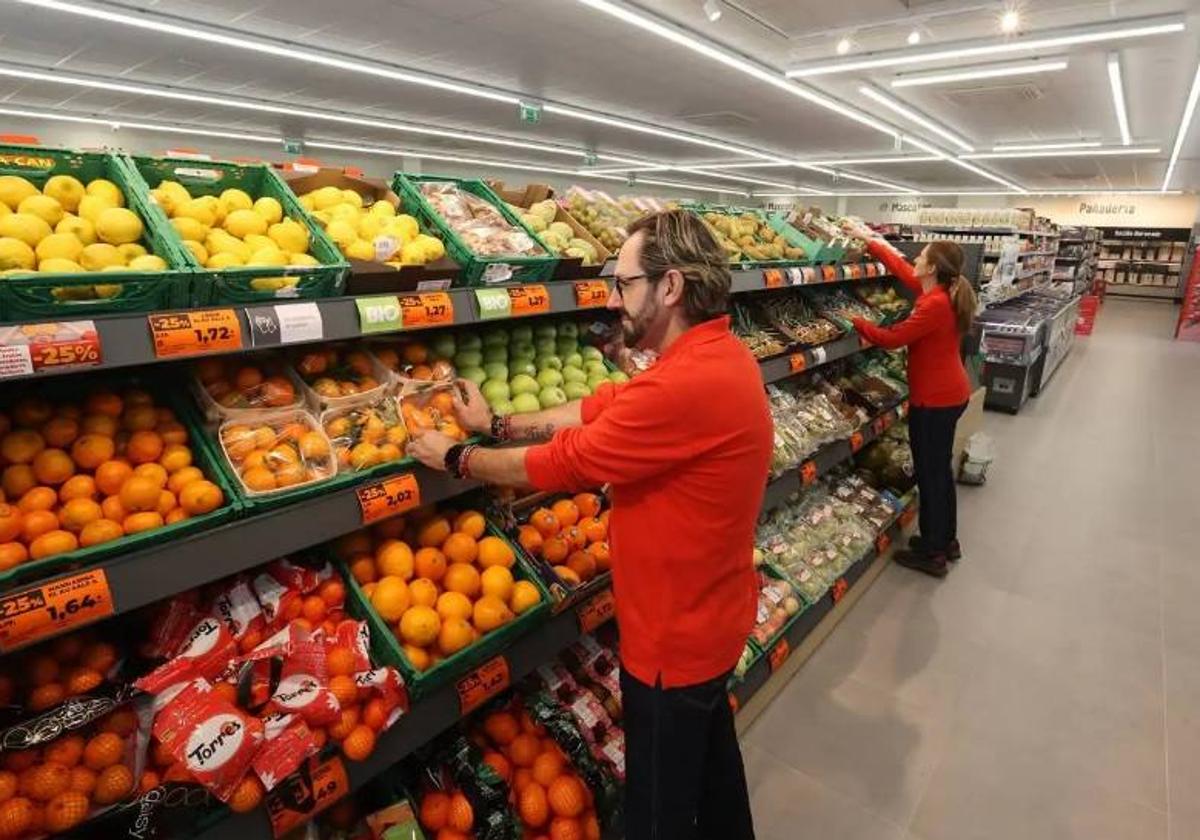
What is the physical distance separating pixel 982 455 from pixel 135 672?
5.46 meters

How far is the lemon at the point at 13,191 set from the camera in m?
1.35

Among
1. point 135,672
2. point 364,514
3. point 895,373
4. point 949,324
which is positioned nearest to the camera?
point 135,672

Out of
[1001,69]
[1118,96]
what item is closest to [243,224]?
[1001,69]

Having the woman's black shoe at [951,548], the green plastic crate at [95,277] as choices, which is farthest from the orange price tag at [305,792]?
the woman's black shoe at [951,548]

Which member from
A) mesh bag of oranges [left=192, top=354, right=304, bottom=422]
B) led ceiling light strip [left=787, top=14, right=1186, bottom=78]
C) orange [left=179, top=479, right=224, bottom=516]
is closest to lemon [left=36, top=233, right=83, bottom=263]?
mesh bag of oranges [left=192, top=354, right=304, bottom=422]

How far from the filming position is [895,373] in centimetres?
494

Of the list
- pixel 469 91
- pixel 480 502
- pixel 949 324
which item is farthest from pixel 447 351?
pixel 469 91

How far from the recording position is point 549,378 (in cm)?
225

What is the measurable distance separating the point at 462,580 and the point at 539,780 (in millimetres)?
628

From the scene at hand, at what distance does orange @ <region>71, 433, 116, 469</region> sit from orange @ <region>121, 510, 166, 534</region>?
178mm

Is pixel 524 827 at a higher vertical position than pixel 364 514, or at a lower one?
lower

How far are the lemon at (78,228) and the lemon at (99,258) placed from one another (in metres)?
0.04

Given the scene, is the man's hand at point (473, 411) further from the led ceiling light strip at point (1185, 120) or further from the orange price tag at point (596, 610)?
the led ceiling light strip at point (1185, 120)

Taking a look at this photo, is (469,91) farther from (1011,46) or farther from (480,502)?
(480,502)
